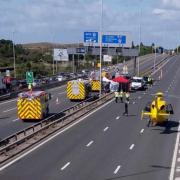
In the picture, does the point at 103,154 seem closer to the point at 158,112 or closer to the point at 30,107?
the point at 158,112

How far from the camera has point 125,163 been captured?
2347 cm

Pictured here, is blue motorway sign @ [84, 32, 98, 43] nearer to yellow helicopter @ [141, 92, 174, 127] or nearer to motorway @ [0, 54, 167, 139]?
motorway @ [0, 54, 167, 139]

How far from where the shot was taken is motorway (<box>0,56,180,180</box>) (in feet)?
69.3

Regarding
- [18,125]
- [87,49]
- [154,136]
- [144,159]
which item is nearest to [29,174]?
[144,159]

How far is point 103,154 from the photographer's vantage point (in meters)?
25.5

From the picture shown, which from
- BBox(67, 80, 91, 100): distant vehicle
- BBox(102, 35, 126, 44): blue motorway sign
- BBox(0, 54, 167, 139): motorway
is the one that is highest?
BBox(102, 35, 126, 44): blue motorway sign

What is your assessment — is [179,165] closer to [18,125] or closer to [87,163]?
[87,163]

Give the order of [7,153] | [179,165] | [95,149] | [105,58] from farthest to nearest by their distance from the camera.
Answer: [105,58]
[95,149]
[7,153]
[179,165]

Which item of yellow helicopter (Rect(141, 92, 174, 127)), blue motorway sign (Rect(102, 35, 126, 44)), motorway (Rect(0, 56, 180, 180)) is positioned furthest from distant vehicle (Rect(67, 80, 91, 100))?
blue motorway sign (Rect(102, 35, 126, 44))

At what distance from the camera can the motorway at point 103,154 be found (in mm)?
21125

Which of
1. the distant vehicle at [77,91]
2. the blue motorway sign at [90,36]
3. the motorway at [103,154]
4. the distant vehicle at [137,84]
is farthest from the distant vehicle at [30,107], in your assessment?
the blue motorway sign at [90,36]

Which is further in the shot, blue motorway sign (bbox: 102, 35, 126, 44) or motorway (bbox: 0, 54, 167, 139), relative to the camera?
blue motorway sign (bbox: 102, 35, 126, 44)

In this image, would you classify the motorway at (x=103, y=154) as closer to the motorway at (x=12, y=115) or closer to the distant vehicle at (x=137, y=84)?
the motorway at (x=12, y=115)

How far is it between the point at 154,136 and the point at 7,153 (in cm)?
932
